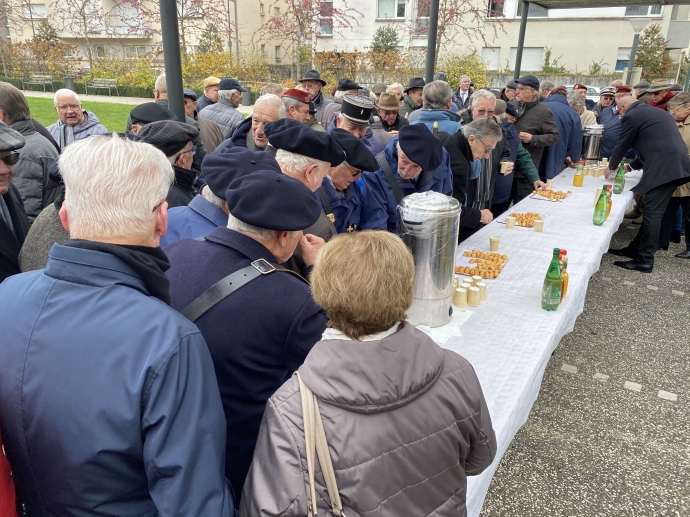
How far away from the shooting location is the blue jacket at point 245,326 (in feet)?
4.37

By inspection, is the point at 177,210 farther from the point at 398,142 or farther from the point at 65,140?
the point at 65,140

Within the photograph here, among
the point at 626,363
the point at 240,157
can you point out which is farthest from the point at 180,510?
the point at 626,363

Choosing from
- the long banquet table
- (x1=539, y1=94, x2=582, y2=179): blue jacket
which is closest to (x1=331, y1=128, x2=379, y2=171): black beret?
the long banquet table

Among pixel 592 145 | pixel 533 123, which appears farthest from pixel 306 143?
pixel 592 145

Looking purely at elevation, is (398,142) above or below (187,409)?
above

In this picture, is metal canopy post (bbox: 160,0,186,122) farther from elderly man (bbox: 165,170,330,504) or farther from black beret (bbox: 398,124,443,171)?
elderly man (bbox: 165,170,330,504)

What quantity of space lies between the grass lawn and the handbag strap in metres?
11.6

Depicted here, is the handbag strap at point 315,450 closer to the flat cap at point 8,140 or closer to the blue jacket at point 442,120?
the flat cap at point 8,140

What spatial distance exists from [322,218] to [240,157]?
55 cm

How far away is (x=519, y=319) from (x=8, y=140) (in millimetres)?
2423

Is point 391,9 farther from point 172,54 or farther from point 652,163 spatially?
point 172,54

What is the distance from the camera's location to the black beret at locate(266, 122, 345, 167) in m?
2.38

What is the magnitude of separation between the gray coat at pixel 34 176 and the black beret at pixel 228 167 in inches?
62.4

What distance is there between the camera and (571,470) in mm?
2725
